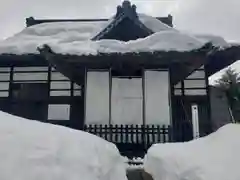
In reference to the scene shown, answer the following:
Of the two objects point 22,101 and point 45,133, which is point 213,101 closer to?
point 22,101

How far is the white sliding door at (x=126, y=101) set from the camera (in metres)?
8.85

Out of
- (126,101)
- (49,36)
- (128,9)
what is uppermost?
(128,9)

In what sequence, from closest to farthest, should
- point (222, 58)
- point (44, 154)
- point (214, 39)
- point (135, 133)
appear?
point (44, 154)
point (135, 133)
point (222, 58)
point (214, 39)

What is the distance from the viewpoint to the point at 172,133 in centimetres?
831

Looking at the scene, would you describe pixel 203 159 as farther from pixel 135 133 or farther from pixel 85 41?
pixel 85 41

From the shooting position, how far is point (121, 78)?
30.7 feet

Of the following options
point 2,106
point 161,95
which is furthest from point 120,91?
point 2,106

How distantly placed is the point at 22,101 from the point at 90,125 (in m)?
3.02

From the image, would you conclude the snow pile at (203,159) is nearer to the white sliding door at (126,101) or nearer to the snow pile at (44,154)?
the snow pile at (44,154)

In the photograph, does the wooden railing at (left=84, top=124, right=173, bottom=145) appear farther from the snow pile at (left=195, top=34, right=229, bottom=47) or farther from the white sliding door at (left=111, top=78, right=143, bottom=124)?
the snow pile at (left=195, top=34, right=229, bottom=47)

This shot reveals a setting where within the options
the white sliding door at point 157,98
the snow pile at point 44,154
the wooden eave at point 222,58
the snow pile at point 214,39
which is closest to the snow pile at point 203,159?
the snow pile at point 44,154

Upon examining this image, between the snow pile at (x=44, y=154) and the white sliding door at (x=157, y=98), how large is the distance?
17.9ft

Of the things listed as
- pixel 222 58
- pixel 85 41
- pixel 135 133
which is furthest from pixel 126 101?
pixel 222 58

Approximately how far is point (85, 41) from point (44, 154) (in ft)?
26.4
